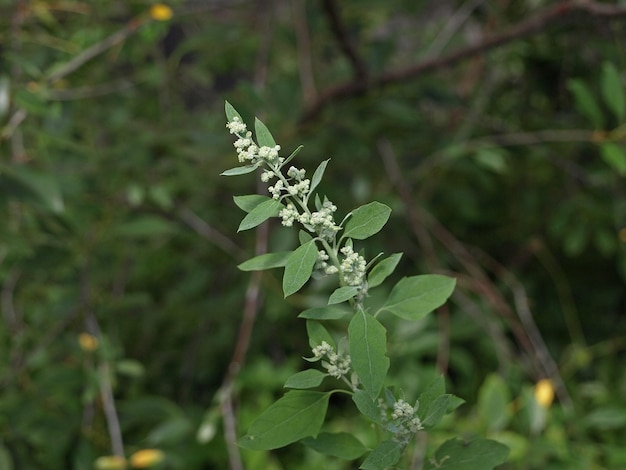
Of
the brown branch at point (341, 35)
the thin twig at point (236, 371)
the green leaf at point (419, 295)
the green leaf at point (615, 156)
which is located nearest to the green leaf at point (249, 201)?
the green leaf at point (419, 295)

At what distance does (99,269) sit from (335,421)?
55cm

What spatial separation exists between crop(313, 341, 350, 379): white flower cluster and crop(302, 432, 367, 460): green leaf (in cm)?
7

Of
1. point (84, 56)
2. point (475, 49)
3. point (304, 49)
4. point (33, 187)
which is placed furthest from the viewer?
point (304, 49)

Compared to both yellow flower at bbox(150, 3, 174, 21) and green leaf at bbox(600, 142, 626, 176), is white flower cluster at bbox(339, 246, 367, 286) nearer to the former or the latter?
green leaf at bbox(600, 142, 626, 176)

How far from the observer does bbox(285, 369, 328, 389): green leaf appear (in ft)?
1.36

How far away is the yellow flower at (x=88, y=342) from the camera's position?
1.23 metres

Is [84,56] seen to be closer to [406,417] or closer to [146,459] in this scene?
[146,459]

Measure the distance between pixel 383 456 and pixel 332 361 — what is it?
65 millimetres

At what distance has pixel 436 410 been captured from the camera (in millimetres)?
387

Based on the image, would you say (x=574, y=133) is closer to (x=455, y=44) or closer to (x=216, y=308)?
(x=455, y=44)

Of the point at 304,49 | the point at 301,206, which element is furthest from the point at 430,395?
the point at 304,49

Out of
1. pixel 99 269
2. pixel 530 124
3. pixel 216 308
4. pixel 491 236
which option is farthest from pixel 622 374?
pixel 99 269

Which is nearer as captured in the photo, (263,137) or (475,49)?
(263,137)

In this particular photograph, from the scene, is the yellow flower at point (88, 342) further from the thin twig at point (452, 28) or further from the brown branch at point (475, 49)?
the thin twig at point (452, 28)
